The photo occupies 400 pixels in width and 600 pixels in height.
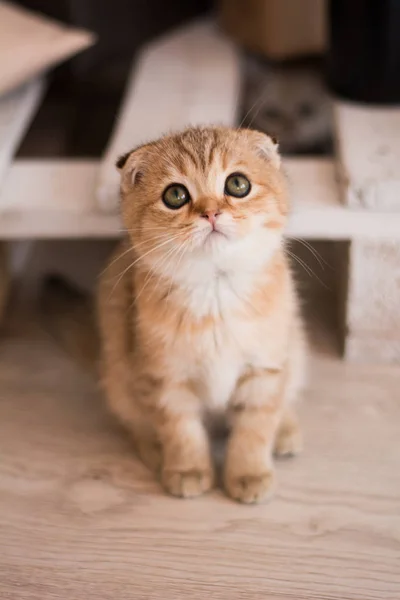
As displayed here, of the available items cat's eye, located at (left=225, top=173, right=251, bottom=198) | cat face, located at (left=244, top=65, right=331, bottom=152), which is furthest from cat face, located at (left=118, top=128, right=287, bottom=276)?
cat face, located at (left=244, top=65, right=331, bottom=152)

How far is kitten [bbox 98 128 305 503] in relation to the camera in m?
1.10

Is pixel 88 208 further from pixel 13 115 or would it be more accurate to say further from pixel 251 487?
pixel 251 487

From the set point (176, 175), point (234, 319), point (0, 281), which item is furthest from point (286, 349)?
point (0, 281)

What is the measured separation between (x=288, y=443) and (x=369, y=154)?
562mm

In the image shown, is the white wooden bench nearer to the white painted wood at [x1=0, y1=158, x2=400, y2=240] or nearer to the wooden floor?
the white painted wood at [x1=0, y1=158, x2=400, y2=240]

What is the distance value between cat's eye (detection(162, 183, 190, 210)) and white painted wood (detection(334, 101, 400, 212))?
0.40 meters

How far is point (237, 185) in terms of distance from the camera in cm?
111

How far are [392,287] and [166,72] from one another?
0.77 metres

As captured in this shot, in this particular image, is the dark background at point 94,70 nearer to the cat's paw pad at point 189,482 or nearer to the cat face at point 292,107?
the cat face at point 292,107

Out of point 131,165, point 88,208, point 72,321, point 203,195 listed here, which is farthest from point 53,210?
point 203,195

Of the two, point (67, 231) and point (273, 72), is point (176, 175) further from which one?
point (273, 72)

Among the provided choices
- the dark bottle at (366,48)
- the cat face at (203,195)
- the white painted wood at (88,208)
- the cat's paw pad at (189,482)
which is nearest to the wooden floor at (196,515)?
the cat's paw pad at (189,482)

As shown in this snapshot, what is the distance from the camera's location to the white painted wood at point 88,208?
1.39 m

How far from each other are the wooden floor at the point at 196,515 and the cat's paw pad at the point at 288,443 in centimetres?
2
